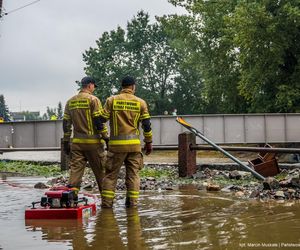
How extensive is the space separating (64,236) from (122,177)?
25.3 feet

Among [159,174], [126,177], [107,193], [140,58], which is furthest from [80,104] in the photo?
[140,58]

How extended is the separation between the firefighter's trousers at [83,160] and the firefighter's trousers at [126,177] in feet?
0.76

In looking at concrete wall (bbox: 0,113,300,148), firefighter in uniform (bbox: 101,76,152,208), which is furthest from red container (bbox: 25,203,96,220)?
concrete wall (bbox: 0,113,300,148)

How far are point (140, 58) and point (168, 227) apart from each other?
64101 mm

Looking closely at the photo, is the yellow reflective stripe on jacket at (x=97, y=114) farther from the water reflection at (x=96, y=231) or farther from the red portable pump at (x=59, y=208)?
the water reflection at (x=96, y=231)

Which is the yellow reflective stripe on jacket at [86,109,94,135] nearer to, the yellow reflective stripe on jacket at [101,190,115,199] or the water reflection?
the yellow reflective stripe on jacket at [101,190,115,199]

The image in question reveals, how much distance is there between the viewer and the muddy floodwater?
4.76 meters

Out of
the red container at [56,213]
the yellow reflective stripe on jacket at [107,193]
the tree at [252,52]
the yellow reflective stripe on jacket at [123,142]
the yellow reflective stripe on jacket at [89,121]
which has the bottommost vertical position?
the red container at [56,213]

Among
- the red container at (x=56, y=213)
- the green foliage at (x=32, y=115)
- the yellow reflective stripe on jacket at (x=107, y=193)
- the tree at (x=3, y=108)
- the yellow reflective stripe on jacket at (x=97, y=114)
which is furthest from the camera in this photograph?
the green foliage at (x=32, y=115)

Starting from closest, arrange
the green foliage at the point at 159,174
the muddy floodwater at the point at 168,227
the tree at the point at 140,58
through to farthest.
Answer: the muddy floodwater at the point at 168,227 < the green foliage at the point at 159,174 < the tree at the point at 140,58

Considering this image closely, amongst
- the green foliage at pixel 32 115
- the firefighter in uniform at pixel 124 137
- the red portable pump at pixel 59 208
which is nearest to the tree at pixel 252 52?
the firefighter in uniform at pixel 124 137

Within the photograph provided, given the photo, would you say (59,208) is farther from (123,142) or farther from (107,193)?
(123,142)

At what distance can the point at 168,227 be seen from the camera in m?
5.69

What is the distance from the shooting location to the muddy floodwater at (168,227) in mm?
4758
